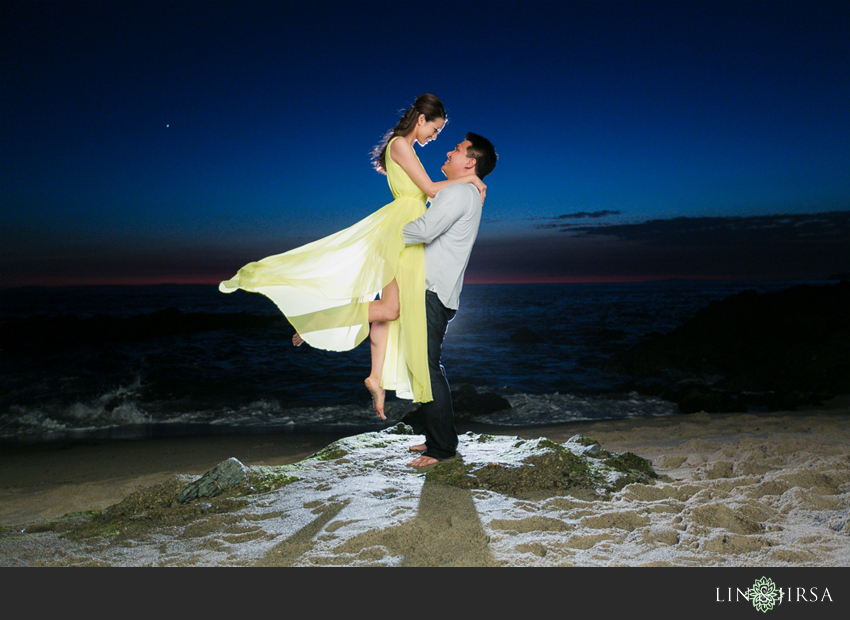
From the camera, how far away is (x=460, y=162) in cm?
351

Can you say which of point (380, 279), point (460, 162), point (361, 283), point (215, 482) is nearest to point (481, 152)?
point (460, 162)

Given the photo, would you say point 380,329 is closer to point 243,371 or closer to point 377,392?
point 377,392

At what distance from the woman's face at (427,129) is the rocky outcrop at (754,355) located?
7378 millimetres

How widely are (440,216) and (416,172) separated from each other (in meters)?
0.38

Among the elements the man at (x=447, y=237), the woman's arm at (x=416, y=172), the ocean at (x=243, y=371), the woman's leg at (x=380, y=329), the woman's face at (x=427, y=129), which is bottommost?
the ocean at (x=243, y=371)

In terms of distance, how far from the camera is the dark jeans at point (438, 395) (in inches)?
139

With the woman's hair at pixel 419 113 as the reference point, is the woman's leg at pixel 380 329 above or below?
below

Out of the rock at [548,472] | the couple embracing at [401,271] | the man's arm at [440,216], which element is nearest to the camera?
the rock at [548,472]

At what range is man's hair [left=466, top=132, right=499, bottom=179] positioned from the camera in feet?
11.5

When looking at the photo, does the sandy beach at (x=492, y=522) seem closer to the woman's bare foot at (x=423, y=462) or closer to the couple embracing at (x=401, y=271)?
the woman's bare foot at (x=423, y=462)


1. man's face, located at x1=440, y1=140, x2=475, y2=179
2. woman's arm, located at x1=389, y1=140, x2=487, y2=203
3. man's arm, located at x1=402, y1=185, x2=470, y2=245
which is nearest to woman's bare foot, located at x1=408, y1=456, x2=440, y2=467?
man's arm, located at x1=402, y1=185, x2=470, y2=245
